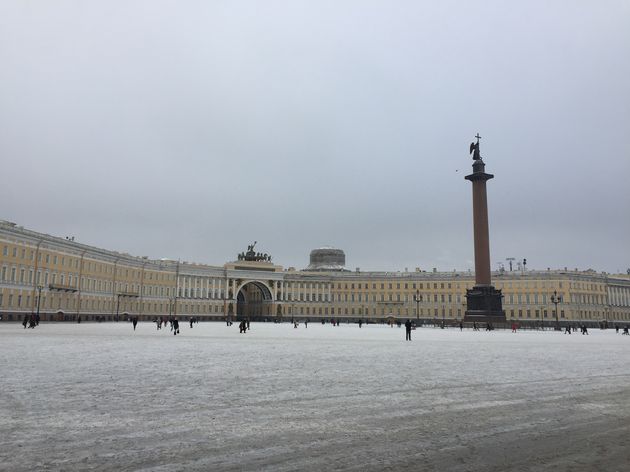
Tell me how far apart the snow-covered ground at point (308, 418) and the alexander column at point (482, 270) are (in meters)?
47.2

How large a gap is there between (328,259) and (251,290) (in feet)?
73.8

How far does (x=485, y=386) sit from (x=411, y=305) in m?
116

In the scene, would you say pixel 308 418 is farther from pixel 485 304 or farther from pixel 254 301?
pixel 254 301

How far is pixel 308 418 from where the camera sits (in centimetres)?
934

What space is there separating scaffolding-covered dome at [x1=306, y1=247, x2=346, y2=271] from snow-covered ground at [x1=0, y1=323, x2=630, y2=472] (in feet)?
438

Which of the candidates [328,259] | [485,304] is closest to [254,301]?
[328,259]

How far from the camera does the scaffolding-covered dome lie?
15112 cm

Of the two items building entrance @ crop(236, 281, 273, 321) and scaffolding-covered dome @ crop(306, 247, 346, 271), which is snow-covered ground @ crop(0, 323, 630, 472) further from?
scaffolding-covered dome @ crop(306, 247, 346, 271)

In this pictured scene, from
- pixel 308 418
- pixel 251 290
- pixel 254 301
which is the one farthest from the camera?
pixel 251 290

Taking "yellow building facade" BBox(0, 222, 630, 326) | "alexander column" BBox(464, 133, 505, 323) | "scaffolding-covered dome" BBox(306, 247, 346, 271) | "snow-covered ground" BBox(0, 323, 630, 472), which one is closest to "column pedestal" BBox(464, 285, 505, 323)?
"alexander column" BBox(464, 133, 505, 323)

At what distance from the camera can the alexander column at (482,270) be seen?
6366cm

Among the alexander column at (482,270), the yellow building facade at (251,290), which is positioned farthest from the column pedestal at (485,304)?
the yellow building facade at (251,290)

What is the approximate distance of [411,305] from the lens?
128000 mm

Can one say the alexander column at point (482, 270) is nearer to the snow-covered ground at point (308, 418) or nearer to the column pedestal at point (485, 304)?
the column pedestal at point (485, 304)
